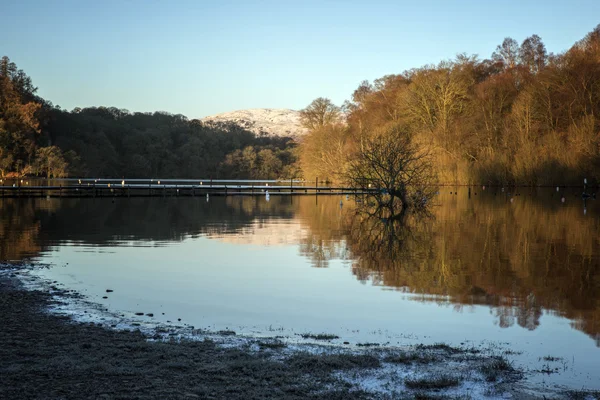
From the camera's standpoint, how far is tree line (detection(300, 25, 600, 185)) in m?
52.1

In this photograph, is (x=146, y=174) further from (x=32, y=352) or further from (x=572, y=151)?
(x=32, y=352)

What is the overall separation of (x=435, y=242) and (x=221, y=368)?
524 inches

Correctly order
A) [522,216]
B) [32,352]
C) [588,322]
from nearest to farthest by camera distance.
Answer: [32,352]
[588,322]
[522,216]

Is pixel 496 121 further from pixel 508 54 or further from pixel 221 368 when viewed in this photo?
pixel 221 368

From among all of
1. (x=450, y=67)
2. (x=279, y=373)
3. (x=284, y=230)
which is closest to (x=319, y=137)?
(x=450, y=67)

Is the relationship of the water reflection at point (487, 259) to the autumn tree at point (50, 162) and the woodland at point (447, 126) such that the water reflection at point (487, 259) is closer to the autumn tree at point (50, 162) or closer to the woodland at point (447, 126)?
the woodland at point (447, 126)

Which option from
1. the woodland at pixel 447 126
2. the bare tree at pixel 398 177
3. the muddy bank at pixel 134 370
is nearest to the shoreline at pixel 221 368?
the muddy bank at pixel 134 370

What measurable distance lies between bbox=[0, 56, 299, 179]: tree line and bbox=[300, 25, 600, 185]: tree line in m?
26.3

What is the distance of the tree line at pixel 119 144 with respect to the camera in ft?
236

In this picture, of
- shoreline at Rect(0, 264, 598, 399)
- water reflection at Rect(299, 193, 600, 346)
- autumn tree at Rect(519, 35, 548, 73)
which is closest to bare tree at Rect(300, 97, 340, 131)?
autumn tree at Rect(519, 35, 548, 73)

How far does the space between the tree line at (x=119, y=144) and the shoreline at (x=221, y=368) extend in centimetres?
6661

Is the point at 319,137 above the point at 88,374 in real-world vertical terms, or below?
above

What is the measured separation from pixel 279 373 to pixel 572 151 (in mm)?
50632

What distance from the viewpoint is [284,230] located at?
23016 mm
